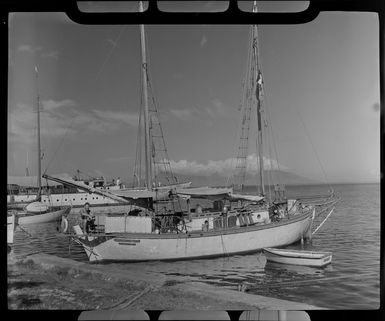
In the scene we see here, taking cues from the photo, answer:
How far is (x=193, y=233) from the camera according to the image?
2693mm

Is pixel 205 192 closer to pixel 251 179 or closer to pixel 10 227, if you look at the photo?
pixel 251 179

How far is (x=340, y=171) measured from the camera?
2.53 metres

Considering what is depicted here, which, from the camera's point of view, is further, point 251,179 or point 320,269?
point 251,179

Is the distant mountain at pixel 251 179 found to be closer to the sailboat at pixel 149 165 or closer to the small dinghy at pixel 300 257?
the sailboat at pixel 149 165

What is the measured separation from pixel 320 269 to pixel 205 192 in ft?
2.68

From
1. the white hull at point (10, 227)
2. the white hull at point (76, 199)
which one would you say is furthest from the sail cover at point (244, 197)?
the white hull at point (10, 227)

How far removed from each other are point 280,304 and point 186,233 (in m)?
0.70

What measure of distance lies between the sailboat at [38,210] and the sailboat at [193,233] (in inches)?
6.1

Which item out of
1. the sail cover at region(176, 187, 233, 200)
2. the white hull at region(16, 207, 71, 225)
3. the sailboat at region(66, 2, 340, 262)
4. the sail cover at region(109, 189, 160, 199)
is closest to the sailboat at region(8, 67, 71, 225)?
the white hull at region(16, 207, 71, 225)

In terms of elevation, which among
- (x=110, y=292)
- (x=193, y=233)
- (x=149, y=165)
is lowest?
(x=110, y=292)

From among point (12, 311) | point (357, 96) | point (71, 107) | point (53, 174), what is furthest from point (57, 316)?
point (357, 96)

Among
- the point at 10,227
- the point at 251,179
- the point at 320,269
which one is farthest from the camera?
the point at 251,179

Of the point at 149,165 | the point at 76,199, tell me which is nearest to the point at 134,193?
the point at 149,165

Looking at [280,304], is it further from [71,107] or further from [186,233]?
[71,107]
